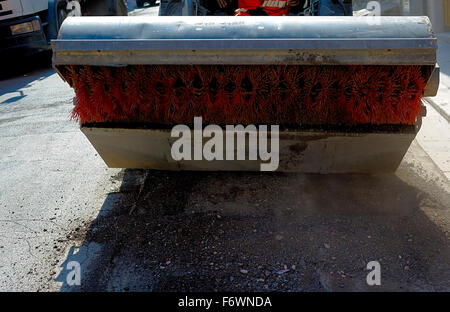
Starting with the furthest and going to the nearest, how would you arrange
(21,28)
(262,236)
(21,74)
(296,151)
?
1. (21,74)
2. (21,28)
3. (296,151)
4. (262,236)

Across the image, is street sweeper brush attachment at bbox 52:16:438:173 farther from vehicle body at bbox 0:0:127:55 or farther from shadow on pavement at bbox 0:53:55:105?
vehicle body at bbox 0:0:127:55

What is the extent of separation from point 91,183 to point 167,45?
1579 mm

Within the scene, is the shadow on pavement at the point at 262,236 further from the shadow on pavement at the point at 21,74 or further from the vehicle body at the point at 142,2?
the vehicle body at the point at 142,2

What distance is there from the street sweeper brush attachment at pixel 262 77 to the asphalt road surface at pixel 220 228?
39 cm

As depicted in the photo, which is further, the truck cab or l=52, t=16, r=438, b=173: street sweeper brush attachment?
the truck cab

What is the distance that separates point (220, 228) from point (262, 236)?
0.96 feet

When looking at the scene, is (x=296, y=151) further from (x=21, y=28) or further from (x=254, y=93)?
(x=21, y=28)

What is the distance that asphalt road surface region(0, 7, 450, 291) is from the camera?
243 cm

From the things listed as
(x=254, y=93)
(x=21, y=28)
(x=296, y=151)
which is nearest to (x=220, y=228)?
(x=296, y=151)

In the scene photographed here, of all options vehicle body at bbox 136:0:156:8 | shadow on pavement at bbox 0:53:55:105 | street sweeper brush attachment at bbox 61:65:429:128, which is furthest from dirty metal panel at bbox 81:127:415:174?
vehicle body at bbox 136:0:156:8

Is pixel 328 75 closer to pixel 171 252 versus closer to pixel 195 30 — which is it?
pixel 195 30

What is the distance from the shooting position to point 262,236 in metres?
2.77

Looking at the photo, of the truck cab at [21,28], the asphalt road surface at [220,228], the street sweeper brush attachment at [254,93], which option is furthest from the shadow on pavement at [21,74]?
the street sweeper brush attachment at [254,93]

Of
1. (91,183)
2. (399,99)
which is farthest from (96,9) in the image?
(399,99)
